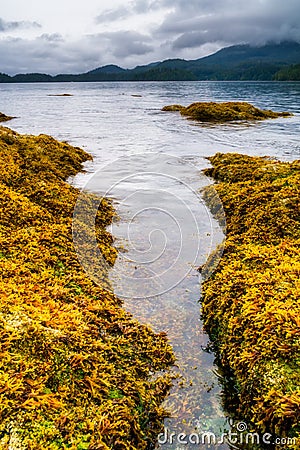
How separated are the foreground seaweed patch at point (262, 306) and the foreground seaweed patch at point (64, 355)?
0.85 m

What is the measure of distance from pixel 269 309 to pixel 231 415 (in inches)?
45.2

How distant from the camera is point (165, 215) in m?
8.43

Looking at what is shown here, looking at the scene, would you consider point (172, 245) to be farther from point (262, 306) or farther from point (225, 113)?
point (225, 113)

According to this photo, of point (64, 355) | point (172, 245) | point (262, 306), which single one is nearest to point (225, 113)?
point (172, 245)

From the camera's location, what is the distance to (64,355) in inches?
136

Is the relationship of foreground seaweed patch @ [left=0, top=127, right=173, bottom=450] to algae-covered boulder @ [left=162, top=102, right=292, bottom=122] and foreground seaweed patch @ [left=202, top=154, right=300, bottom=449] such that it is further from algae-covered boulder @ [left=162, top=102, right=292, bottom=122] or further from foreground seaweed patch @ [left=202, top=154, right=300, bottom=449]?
algae-covered boulder @ [left=162, top=102, right=292, bottom=122]

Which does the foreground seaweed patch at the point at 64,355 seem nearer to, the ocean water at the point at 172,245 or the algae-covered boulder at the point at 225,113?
the ocean water at the point at 172,245

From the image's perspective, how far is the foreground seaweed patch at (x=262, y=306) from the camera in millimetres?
3271

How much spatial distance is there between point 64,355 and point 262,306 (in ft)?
7.26

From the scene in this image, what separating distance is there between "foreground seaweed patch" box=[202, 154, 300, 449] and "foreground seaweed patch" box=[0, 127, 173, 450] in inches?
33.3

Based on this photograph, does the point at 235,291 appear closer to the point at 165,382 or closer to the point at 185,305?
the point at 185,305

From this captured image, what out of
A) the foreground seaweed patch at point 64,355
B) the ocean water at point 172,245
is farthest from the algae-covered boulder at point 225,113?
the foreground seaweed patch at point 64,355

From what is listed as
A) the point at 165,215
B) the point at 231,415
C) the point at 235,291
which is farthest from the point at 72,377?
the point at 165,215

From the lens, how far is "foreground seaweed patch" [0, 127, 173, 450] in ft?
9.30
